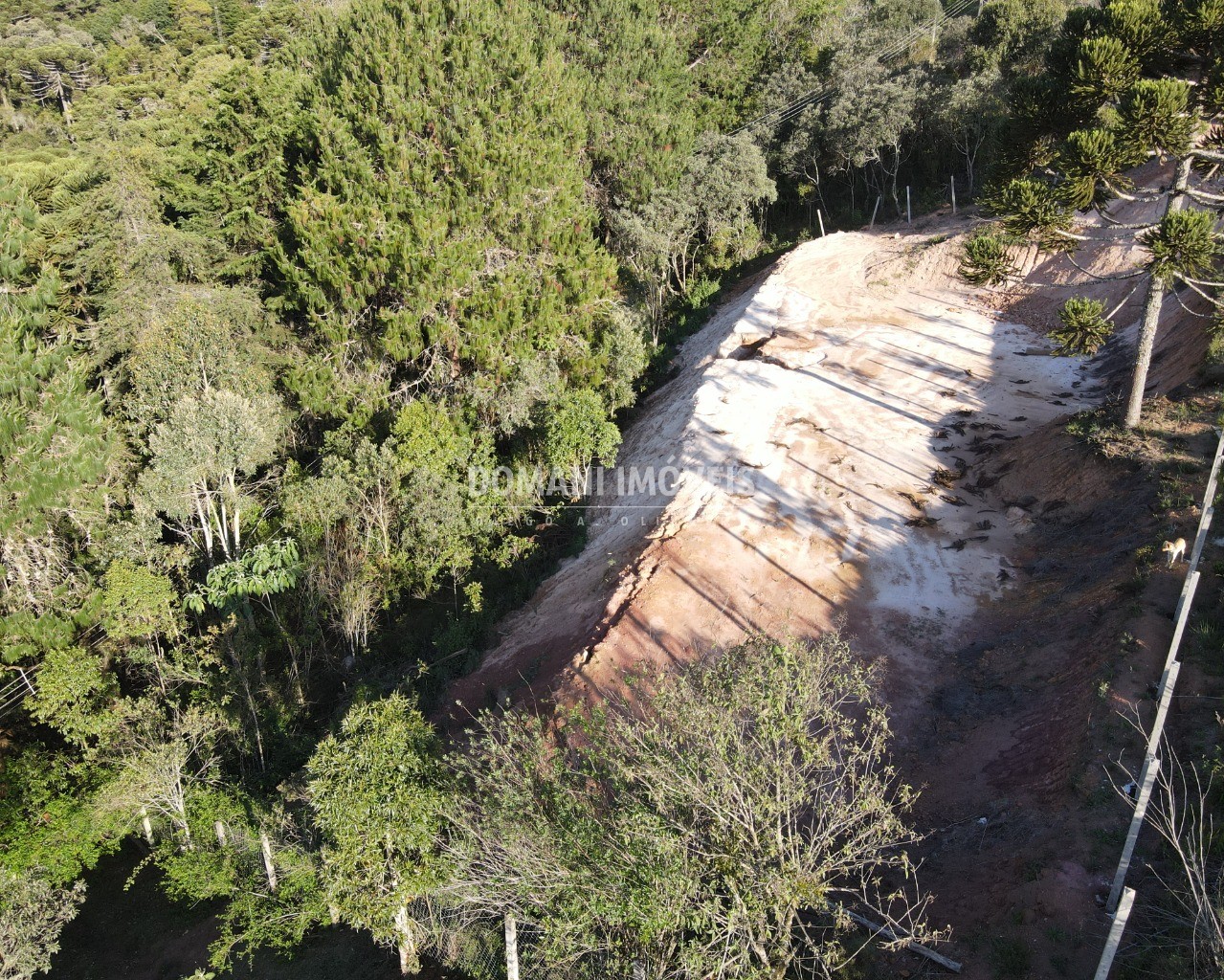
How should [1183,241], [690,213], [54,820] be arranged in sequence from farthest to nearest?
[690,213] → [54,820] → [1183,241]

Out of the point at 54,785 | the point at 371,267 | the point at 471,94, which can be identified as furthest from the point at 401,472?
the point at 471,94

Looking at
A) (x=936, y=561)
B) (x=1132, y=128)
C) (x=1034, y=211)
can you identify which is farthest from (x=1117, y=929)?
(x=1132, y=128)

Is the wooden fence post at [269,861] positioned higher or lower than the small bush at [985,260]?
lower

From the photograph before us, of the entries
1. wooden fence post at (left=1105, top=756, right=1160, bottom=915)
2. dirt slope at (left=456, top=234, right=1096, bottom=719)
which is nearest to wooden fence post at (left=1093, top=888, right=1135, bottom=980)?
wooden fence post at (left=1105, top=756, right=1160, bottom=915)


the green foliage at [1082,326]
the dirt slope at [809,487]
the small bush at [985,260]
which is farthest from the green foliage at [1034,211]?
the dirt slope at [809,487]

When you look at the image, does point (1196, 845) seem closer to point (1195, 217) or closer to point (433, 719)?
point (1195, 217)

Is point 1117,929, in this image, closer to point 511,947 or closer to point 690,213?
point 511,947

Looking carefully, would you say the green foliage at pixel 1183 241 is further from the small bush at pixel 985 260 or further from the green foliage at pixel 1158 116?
the small bush at pixel 985 260
